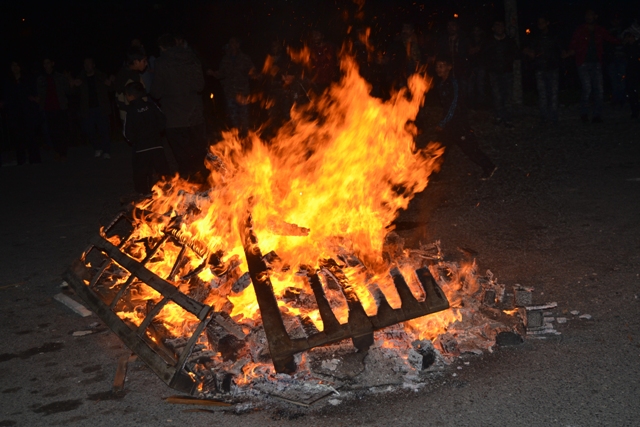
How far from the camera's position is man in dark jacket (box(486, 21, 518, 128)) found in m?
15.2

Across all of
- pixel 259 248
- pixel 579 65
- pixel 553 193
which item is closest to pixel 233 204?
pixel 259 248

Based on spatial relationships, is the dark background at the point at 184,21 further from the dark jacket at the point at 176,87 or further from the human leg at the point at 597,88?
the dark jacket at the point at 176,87

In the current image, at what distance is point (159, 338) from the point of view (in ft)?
16.0

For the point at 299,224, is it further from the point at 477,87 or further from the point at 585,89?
the point at 477,87

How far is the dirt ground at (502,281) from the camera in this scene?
4.13m

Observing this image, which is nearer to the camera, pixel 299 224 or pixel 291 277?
pixel 291 277

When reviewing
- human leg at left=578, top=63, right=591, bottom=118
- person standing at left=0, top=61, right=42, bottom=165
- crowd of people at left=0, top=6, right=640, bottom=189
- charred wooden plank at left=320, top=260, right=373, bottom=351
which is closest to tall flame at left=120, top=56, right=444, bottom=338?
charred wooden plank at left=320, top=260, right=373, bottom=351

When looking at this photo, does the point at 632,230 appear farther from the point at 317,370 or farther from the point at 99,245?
the point at 99,245

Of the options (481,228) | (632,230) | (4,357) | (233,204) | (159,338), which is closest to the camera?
(159,338)

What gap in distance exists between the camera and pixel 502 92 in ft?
49.9

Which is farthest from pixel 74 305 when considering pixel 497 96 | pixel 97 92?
pixel 497 96

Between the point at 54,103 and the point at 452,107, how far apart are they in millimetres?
9497

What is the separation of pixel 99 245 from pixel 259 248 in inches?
61.3

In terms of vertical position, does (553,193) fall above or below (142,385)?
above
